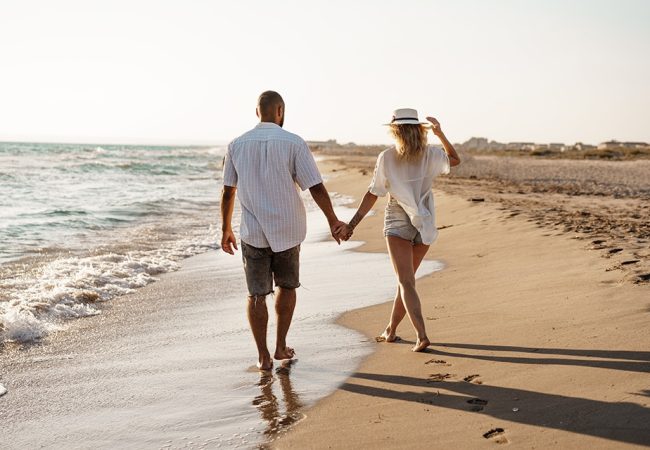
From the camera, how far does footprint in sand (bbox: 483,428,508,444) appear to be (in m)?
3.17

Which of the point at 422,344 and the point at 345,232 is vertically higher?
the point at 345,232

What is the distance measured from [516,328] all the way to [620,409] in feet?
5.58

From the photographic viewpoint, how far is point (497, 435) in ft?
10.6

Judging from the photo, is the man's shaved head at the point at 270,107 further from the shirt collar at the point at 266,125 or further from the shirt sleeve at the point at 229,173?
the shirt sleeve at the point at 229,173

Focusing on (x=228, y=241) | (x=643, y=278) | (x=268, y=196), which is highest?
(x=268, y=196)

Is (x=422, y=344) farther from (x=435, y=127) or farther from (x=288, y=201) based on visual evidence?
(x=435, y=127)

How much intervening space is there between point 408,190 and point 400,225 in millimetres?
263

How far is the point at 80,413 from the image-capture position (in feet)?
12.9

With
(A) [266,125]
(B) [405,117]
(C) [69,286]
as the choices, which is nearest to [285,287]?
(A) [266,125]

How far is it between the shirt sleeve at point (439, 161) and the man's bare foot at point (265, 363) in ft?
5.89

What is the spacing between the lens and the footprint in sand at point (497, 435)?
10.4 feet

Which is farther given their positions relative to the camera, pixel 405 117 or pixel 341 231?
pixel 341 231

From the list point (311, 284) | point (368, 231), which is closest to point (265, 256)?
point (311, 284)

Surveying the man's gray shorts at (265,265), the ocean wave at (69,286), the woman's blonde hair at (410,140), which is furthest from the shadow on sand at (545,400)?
the ocean wave at (69,286)
